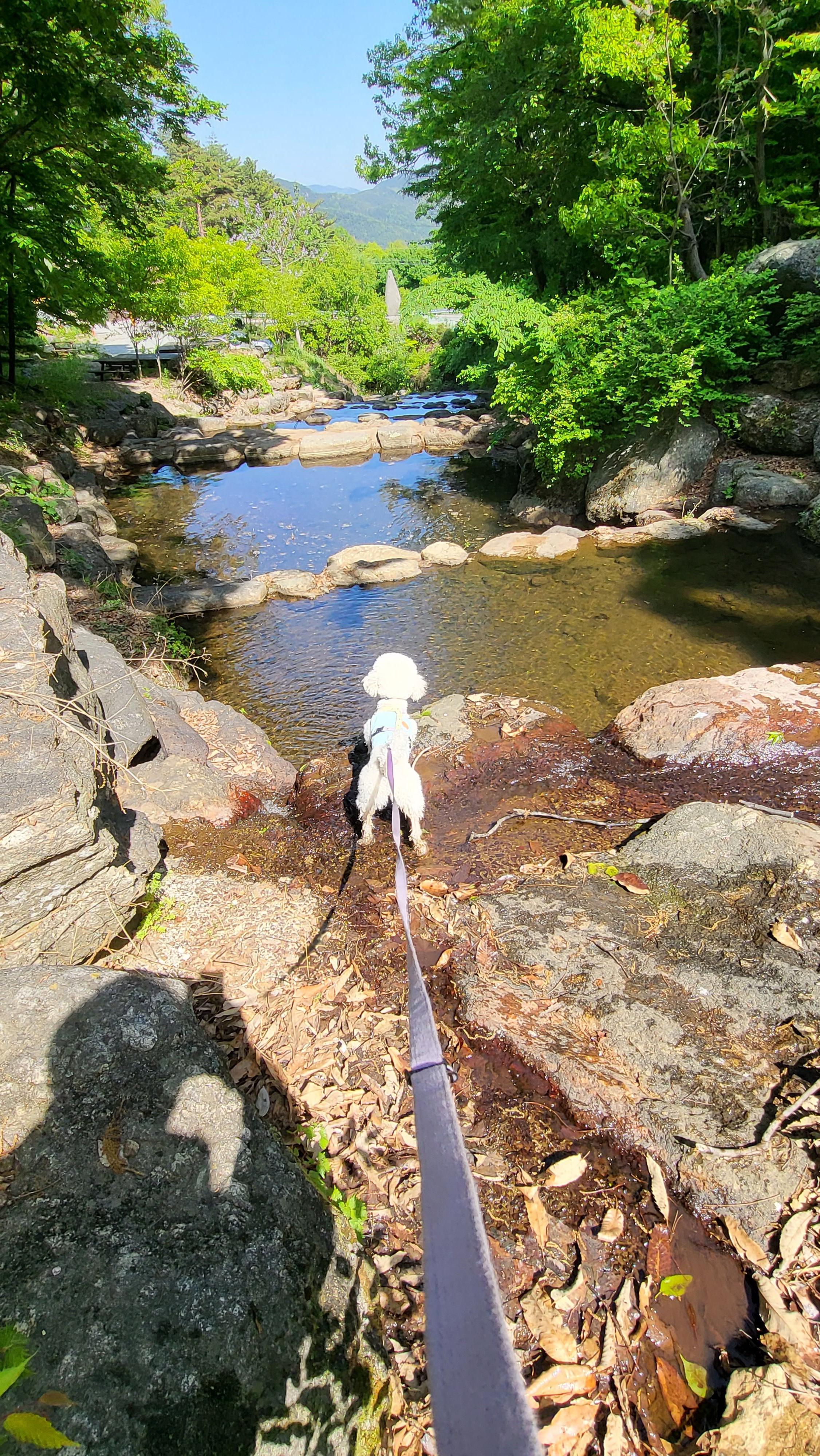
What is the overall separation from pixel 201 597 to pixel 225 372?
19.8 meters

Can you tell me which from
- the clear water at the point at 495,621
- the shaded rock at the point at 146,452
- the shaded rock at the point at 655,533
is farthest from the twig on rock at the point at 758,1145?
the shaded rock at the point at 146,452

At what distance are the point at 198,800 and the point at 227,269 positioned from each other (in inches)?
1023

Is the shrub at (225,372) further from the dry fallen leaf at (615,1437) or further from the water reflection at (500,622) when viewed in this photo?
the dry fallen leaf at (615,1437)

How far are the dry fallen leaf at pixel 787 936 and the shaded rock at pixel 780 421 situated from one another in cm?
1123

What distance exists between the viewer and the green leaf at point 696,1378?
181 cm

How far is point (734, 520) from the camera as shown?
35.9ft

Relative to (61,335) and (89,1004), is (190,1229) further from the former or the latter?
(61,335)

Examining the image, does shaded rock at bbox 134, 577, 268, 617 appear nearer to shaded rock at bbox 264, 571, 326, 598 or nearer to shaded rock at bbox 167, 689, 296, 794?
shaded rock at bbox 264, 571, 326, 598

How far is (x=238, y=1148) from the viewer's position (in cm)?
174

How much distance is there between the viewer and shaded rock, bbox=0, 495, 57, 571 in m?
6.31

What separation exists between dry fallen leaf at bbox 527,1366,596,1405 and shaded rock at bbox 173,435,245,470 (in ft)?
71.2

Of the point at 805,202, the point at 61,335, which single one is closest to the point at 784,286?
the point at 805,202

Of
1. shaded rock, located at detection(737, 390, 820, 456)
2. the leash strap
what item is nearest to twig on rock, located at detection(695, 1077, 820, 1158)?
the leash strap

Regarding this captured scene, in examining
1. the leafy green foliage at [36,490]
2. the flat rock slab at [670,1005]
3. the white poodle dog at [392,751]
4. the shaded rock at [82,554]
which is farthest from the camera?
the shaded rock at [82,554]
